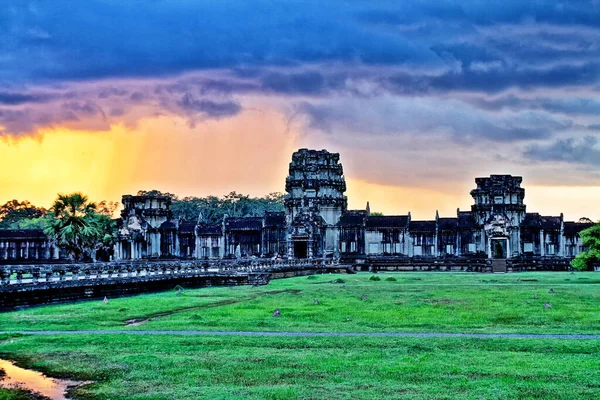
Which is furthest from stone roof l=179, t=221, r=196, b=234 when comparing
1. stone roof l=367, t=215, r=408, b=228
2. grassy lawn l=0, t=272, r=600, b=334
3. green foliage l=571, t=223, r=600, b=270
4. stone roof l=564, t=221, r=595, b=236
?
grassy lawn l=0, t=272, r=600, b=334

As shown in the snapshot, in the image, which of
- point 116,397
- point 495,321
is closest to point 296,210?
point 495,321

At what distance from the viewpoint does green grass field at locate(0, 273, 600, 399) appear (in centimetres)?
2220

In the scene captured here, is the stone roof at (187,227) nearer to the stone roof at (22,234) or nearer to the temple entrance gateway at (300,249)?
the temple entrance gateway at (300,249)

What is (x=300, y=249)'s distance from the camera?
383ft

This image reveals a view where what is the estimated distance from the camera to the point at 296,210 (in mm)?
117562

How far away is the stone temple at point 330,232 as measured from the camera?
111750 mm

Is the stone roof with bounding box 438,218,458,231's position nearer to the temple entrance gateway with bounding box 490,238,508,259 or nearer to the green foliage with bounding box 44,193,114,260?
the temple entrance gateway with bounding box 490,238,508,259

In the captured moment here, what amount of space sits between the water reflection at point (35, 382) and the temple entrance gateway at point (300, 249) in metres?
90.4

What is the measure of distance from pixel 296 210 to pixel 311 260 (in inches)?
592

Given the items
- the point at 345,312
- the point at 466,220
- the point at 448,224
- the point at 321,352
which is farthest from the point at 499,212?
the point at 321,352

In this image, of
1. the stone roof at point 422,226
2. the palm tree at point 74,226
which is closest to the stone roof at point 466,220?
the stone roof at point 422,226

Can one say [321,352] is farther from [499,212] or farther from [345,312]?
[499,212]

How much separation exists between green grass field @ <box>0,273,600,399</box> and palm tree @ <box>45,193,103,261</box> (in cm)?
5867

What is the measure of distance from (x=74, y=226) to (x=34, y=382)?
83.2 m
